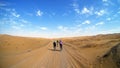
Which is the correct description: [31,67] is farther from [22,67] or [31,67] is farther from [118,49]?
[118,49]

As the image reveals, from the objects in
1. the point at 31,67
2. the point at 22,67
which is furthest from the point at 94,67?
the point at 22,67

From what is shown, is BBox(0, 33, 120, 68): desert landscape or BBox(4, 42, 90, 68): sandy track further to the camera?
BBox(0, 33, 120, 68): desert landscape

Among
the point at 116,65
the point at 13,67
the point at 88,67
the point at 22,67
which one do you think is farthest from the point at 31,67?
the point at 116,65

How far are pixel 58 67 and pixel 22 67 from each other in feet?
11.3

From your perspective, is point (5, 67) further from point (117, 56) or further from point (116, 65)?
point (117, 56)

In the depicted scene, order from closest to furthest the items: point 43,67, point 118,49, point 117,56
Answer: point 43,67 → point 117,56 → point 118,49

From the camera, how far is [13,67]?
11.3m

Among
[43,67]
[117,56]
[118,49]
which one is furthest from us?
[118,49]

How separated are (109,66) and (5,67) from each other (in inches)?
402

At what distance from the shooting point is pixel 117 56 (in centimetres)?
1298

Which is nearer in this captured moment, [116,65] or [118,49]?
[116,65]

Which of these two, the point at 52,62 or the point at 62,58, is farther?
the point at 62,58

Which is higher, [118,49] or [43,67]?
[118,49]

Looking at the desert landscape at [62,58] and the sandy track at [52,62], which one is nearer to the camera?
the sandy track at [52,62]
